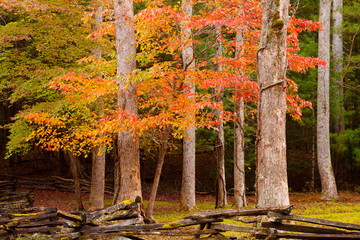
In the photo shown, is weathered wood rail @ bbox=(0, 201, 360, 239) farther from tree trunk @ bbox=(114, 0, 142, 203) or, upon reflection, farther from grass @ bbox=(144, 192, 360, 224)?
grass @ bbox=(144, 192, 360, 224)

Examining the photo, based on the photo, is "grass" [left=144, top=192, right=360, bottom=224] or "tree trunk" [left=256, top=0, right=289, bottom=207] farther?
"grass" [left=144, top=192, right=360, bottom=224]

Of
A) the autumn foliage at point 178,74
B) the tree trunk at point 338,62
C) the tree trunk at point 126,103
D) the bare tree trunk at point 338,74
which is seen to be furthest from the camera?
the tree trunk at point 338,62

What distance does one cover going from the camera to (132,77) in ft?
32.5

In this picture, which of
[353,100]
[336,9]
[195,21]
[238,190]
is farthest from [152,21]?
[353,100]

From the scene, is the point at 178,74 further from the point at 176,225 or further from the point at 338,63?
the point at 338,63

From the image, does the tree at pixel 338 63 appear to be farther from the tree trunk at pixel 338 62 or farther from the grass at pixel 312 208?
the grass at pixel 312 208

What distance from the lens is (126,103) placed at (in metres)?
10.8

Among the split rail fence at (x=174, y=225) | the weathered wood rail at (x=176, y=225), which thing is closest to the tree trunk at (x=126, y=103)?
the split rail fence at (x=174, y=225)

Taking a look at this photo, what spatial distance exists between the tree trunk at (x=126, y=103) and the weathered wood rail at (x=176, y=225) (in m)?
1.94

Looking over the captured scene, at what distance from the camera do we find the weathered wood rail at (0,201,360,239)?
6.24 meters

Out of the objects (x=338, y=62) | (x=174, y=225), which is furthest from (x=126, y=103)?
(x=338, y=62)

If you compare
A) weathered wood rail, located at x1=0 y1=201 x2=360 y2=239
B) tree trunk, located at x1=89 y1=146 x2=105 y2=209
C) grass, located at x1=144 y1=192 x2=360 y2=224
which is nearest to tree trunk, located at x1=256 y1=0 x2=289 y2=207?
weathered wood rail, located at x1=0 y1=201 x2=360 y2=239

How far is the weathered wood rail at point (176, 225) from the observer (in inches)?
246

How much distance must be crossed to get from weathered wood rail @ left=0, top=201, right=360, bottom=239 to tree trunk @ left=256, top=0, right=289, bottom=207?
563mm
